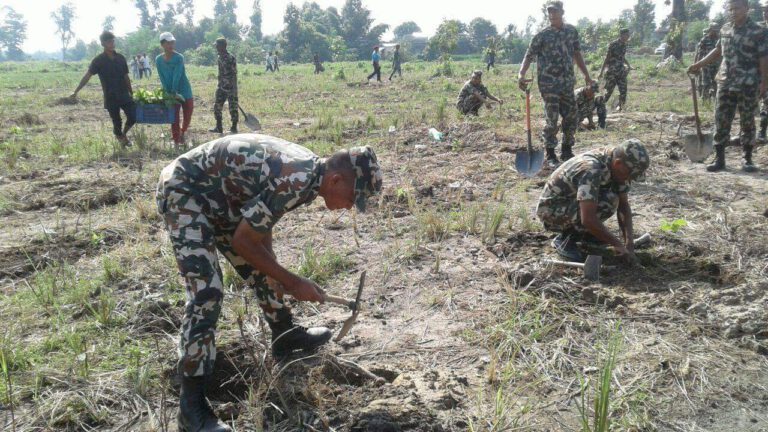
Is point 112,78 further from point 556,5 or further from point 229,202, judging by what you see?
point 229,202

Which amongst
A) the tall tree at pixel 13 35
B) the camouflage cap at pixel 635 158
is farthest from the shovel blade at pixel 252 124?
the tall tree at pixel 13 35

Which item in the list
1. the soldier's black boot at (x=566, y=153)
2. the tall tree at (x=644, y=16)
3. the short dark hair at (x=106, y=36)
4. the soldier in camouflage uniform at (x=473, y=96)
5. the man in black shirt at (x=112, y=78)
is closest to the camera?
the soldier's black boot at (x=566, y=153)

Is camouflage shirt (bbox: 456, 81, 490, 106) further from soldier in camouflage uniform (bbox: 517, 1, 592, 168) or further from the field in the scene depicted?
the field

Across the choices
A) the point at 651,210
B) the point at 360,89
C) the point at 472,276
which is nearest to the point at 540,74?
→ the point at 651,210

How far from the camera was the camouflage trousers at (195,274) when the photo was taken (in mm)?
2174

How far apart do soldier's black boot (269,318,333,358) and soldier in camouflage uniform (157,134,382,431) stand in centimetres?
59

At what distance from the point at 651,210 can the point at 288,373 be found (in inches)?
145

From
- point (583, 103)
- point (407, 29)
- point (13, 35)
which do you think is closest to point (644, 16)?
point (407, 29)

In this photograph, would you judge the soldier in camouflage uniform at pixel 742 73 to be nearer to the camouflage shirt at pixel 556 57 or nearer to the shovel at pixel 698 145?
the shovel at pixel 698 145

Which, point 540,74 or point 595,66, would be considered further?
point 595,66

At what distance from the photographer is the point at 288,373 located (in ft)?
8.82

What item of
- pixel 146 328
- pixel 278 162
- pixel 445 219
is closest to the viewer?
pixel 278 162

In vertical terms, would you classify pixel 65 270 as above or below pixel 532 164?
below

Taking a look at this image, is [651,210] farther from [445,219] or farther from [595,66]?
[595,66]
